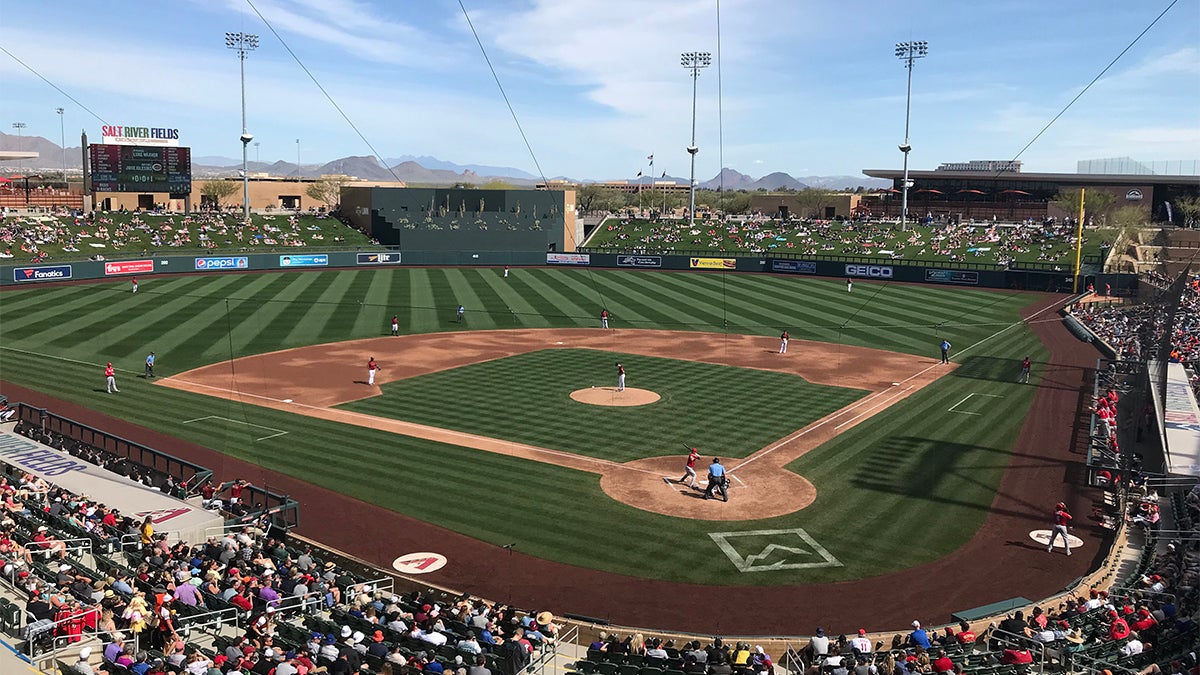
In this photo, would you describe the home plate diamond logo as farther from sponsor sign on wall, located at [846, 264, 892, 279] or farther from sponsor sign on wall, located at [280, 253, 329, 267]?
sponsor sign on wall, located at [280, 253, 329, 267]

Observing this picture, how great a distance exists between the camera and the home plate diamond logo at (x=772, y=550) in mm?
18734

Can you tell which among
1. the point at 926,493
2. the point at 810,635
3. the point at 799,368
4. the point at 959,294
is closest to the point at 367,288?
the point at 799,368

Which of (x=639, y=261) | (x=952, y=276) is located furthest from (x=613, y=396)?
(x=639, y=261)

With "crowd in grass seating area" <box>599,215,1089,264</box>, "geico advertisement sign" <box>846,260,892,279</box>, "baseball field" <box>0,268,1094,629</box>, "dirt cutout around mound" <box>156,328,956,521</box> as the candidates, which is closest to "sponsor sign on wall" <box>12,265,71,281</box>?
"baseball field" <box>0,268,1094,629</box>

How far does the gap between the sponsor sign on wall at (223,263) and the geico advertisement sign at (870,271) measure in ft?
172

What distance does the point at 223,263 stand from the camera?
2852 inches

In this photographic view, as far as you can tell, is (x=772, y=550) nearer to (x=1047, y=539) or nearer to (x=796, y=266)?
(x=1047, y=539)

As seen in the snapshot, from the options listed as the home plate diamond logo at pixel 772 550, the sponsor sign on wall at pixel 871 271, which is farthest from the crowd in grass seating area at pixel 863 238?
the home plate diamond logo at pixel 772 550

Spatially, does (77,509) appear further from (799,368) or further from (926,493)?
(799,368)

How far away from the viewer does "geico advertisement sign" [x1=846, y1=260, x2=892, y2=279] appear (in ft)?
243

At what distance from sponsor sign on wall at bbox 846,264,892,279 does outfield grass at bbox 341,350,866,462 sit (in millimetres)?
40200

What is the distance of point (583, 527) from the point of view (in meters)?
20.5

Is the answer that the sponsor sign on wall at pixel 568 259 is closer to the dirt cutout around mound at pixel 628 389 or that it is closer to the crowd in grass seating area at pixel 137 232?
Answer: the crowd in grass seating area at pixel 137 232

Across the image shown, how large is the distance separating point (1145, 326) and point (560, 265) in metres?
57.8
